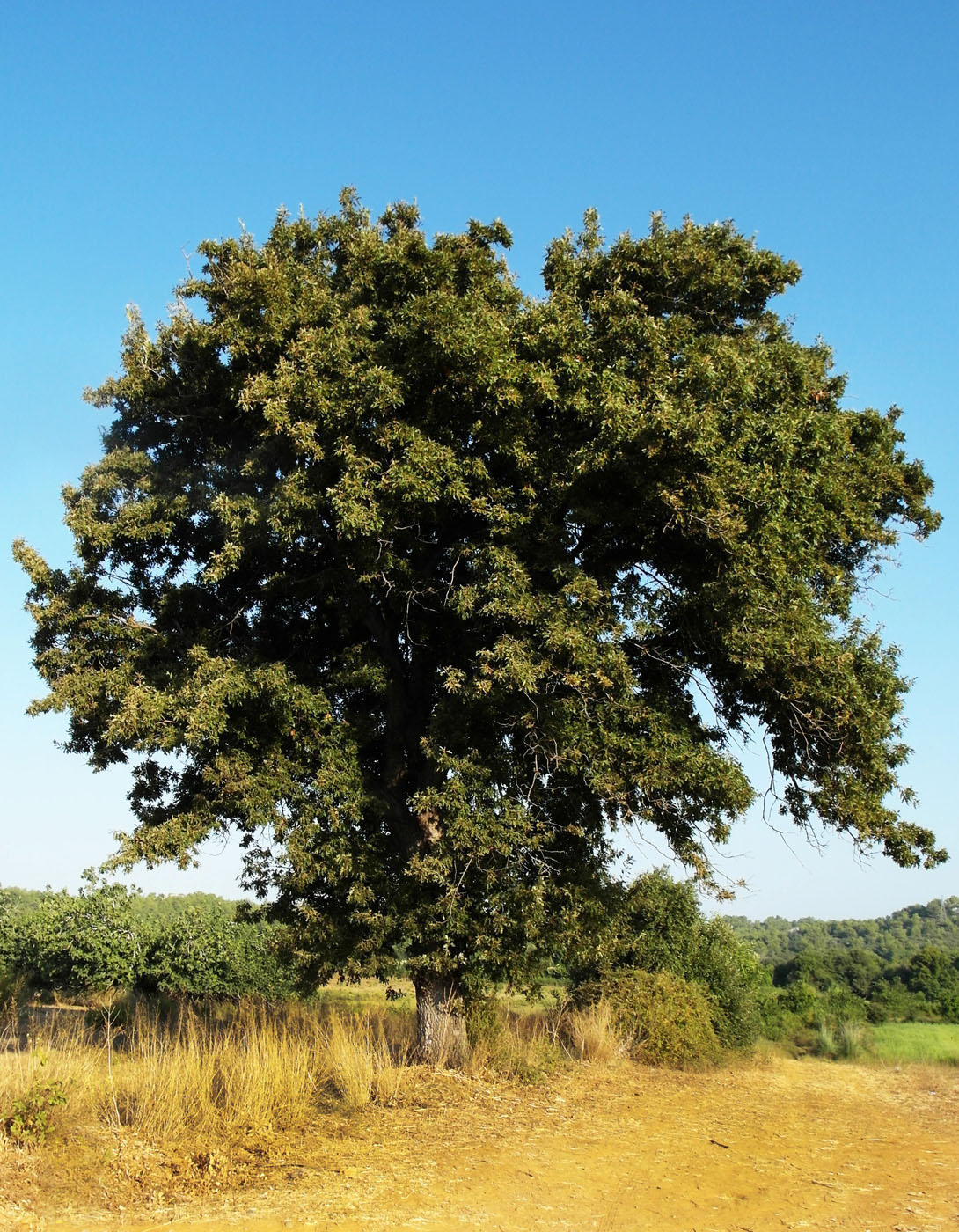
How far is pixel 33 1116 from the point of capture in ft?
24.5

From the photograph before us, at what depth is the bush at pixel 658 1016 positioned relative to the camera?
44.8ft

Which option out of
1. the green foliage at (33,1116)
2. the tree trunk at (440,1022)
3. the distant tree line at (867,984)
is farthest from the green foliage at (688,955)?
the green foliage at (33,1116)

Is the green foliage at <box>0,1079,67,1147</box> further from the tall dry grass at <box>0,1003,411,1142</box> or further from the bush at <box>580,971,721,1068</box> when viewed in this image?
the bush at <box>580,971,721,1068</box>

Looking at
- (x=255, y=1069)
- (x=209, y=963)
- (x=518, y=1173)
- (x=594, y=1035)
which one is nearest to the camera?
(x=518, y=1173)

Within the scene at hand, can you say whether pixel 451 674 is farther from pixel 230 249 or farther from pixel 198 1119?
pixel 230 249

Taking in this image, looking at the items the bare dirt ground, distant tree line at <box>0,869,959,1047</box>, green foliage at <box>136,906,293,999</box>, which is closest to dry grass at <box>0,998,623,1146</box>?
the bare dirt ground

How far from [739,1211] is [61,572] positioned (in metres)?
10.4

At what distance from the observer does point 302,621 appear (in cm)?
1267

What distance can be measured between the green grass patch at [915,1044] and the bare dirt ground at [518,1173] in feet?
22.9

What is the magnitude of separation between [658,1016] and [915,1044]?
8.05m

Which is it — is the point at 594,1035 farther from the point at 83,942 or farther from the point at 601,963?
the point at 83,942

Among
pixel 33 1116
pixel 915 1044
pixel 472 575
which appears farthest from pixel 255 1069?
pixel 915 1044

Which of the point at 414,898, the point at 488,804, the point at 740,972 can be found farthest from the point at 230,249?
the point at 740,972

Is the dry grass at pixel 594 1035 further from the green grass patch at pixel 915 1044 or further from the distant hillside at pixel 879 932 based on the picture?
the distant hillside at pixel 879 932
